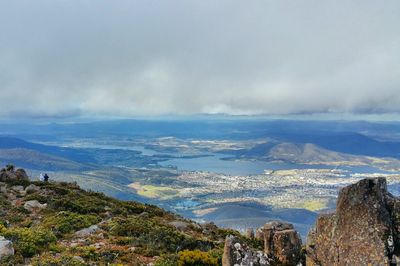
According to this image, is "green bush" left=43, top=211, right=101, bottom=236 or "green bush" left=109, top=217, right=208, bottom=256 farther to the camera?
"green bush" left=43, top=211, right=101, bottom=236

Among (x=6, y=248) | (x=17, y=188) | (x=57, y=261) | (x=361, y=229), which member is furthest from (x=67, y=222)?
(x=361, y=229)

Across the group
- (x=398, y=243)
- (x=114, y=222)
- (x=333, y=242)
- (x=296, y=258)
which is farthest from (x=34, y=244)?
(x=398, y=243)

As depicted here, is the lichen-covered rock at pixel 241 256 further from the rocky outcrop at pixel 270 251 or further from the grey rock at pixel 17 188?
the grey rock at pixel 17 188

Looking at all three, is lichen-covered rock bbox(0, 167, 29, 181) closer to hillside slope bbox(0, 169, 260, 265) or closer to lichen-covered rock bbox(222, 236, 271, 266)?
hillside slope bbox(0, 169, 260, 265)

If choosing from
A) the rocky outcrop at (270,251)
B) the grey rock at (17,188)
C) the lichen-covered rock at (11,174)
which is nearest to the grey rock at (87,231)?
the rocky outcrop at (270,251)

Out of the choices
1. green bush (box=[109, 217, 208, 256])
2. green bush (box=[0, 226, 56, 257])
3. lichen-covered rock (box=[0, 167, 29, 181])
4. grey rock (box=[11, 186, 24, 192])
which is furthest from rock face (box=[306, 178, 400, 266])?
lichen-covered rock (box=[0, 167, 29, 181])

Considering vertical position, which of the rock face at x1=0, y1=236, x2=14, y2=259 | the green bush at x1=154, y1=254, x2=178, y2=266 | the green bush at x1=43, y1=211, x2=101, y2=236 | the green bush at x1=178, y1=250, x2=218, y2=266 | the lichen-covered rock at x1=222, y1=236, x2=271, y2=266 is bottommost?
the green bush at x1=43, y1=211, x2=101, y2=236
